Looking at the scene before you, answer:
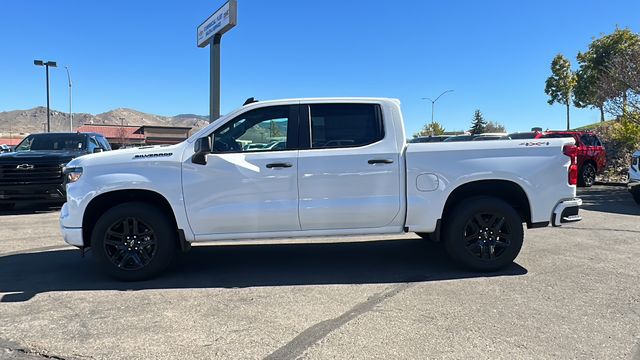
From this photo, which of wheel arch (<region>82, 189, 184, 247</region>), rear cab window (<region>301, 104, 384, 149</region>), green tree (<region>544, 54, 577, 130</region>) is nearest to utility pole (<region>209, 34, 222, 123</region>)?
wheel arch (<region>82, 189, 184, 247</region>)

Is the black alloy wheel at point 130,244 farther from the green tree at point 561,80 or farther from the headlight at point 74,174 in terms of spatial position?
the green tree at point 561,80

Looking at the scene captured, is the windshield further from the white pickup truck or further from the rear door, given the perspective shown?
the rear door

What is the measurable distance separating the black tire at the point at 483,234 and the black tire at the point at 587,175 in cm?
1199

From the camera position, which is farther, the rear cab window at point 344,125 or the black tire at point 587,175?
the black tire at point 587,175

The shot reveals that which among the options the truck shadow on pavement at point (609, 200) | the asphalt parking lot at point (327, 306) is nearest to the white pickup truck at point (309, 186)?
the asphalt parking lot at point (327, 306)

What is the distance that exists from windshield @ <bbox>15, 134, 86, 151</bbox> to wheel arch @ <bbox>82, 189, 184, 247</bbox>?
7404 millimetres

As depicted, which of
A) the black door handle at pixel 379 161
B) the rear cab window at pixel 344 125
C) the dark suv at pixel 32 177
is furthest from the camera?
the dark suv at pixel 32 177

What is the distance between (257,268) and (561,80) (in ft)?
192

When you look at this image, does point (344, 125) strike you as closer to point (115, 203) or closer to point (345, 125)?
point (345, 125)

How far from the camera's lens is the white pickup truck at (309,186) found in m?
5.12

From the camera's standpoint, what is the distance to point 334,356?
3367mm

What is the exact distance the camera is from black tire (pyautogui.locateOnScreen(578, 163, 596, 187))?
51.0ft

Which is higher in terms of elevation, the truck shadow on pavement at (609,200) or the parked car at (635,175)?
the parked car at (635,175)

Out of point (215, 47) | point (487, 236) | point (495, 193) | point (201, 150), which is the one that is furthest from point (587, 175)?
point (201, 150)
